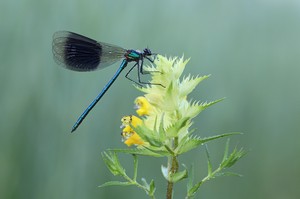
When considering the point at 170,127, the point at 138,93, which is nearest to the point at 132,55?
the point at 170,127

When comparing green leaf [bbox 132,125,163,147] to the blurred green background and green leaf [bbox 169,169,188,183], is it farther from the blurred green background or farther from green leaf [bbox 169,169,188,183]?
the blurred green background

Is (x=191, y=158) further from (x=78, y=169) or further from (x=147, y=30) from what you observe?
(x=147, y=30)

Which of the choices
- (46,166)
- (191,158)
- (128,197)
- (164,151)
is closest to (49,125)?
(46,166)

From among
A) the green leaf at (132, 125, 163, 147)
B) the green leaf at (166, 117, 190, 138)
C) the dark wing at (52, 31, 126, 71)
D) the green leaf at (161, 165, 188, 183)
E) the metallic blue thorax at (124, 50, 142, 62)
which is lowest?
the green leaf at (161, 165, 188, 183)

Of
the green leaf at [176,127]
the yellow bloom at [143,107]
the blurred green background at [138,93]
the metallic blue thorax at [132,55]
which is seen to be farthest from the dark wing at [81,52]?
the blurred green background at [138,93]

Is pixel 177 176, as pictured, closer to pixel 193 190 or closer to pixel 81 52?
pixel 193 190

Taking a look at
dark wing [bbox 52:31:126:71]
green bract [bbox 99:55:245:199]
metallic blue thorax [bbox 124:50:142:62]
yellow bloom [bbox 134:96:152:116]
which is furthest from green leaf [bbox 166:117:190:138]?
dark wing [bbox 52:31:126:71]
